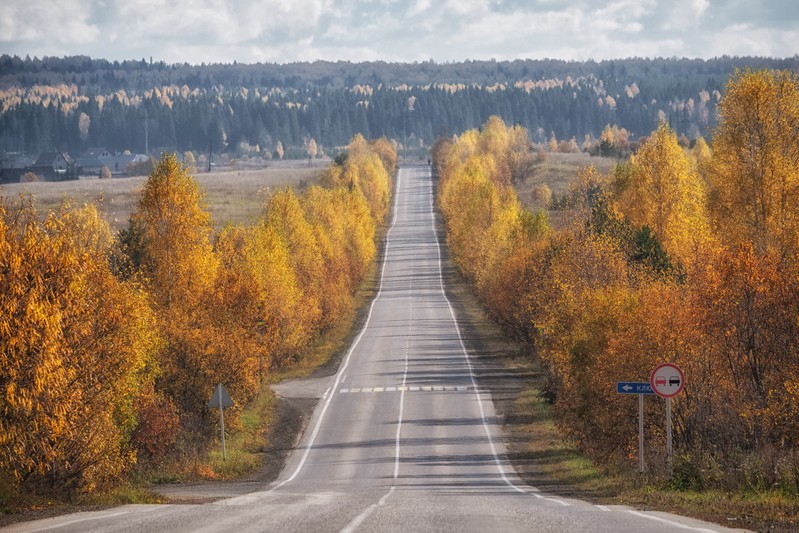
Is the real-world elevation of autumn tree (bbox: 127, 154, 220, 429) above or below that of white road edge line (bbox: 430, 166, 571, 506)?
above

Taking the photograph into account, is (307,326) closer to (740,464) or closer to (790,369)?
(790,369)

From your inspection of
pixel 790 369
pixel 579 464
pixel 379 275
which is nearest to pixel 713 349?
pixel 790 369

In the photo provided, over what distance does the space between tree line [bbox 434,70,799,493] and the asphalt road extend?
3872 mm

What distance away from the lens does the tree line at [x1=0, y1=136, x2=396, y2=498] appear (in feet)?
90.2

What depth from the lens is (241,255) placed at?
221ft

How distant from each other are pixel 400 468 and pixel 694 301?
1259 cm

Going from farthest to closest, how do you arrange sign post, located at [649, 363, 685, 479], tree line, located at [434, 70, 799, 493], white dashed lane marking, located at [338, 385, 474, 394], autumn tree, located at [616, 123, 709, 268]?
autumn tree, located at [616, 123, 709, 268]
white dashed lane marking, located at [338, 385, 474, 394]
tree line, located at [434, 70, 799, 493]
sign post, located at [649, 363, 685, 479]

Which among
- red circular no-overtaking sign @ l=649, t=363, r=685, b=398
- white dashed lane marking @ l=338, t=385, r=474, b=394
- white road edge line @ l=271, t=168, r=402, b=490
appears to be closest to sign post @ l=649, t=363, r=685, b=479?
red circular no-overtaking sign @ l=649, t=363, r=685, b=398

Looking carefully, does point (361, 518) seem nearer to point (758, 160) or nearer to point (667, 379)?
point (667, 379)

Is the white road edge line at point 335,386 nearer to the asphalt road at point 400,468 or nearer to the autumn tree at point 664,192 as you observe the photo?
Result: the asphalt road at point 400,468

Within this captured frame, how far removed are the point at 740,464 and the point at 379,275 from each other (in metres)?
104

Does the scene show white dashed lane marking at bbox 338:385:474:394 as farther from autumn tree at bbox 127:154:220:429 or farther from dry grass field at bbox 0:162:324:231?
dry grass field at bbox 0:162:324:231

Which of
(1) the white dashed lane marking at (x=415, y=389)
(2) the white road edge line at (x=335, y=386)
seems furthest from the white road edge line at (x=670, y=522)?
(1) the white dashed lane marking at (x=415, y=389)

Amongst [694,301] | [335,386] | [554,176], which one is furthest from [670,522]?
[554,176]
